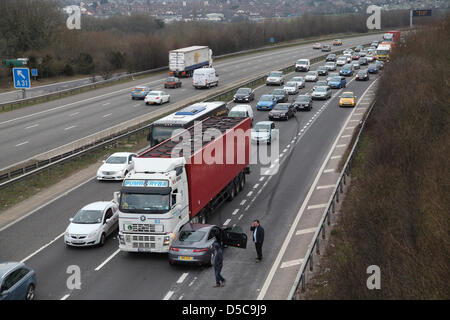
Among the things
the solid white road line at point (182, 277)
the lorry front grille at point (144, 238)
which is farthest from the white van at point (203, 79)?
the solid white road line at point (182, 277)

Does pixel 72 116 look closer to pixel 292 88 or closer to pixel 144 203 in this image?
pixel 292 88

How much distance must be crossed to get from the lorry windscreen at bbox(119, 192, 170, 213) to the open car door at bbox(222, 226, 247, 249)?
234cm

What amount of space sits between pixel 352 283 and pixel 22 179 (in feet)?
67.1

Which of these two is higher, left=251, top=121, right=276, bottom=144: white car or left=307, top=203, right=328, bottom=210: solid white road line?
left=251, top=121, right=276, bottom=144: white car

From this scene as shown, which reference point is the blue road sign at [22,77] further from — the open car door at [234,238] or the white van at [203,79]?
the open car door at [234,238]

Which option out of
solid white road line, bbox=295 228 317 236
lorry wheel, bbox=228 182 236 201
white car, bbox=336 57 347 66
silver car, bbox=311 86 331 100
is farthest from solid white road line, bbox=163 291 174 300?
white car, bbox=336 57 347 66

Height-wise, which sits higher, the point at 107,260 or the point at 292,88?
the point at 292,88

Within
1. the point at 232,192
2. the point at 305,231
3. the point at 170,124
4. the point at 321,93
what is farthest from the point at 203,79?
the point at 305,231

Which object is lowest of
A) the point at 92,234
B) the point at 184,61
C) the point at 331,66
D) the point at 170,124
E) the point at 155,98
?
the point at 92,234

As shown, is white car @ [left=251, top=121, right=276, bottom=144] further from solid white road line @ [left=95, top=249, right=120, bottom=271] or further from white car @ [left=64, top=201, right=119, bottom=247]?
solid white road line @ [left=95, top=249, right=120, bottom=271]

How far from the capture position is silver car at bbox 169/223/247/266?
19.6 metres

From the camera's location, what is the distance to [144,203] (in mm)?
20438

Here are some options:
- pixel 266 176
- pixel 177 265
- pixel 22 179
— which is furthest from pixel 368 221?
pixel 22 179

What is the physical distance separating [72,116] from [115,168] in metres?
20.8
